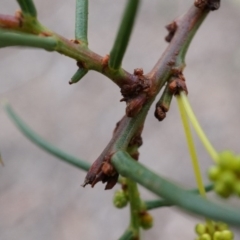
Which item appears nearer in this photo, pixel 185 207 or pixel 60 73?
pixel 185 207

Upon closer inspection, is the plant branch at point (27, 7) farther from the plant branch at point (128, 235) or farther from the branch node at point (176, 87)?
the plant branch at point (128, 235)

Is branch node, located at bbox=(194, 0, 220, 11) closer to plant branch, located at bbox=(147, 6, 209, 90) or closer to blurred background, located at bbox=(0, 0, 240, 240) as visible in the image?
plant branch, located at bbox=(147, 6, 209, 90)

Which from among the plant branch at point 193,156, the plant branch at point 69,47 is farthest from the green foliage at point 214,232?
the plant branch at point 69,47

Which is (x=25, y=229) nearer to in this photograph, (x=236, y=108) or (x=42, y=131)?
(x=42, y=131)

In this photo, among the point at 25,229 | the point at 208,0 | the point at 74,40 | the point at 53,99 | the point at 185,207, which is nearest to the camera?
the point at 185,207

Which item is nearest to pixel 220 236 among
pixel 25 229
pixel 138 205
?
pixel 138 205

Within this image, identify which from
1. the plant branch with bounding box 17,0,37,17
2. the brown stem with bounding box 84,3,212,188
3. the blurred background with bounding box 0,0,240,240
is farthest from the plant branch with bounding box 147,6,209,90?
the blurred background with bounding box 0,0,240,240

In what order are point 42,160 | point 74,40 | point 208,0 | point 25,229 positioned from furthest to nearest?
point 42,160, point 25,229, point 208,0, point 74,40
